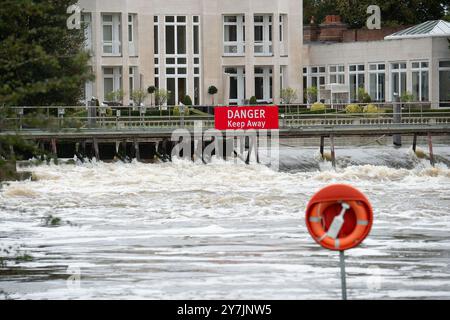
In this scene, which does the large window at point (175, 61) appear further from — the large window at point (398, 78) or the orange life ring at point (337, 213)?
the orange life ring at point (337, 213)

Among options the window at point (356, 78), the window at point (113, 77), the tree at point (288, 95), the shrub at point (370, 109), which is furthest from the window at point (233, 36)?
the shrub at point (370, 109)

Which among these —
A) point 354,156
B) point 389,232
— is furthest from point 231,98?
point 389,232

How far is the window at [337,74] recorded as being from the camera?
234ft

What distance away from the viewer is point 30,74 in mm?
16656

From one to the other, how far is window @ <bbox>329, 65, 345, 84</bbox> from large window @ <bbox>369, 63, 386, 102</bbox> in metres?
2.13

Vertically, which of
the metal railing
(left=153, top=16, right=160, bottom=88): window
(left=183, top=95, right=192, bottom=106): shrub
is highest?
(left=153, top=16, right=160, bottom=88): window

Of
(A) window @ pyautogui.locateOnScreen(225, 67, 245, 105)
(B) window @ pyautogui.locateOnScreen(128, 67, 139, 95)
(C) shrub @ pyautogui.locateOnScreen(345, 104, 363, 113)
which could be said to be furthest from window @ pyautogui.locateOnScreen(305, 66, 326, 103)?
(C) shrub @ pyautogui.locateOnScreen(345, 104, 363, 113)

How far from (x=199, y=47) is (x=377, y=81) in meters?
9.31

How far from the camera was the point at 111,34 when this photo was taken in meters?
65.4

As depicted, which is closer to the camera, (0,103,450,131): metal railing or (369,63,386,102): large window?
(0,103,450,131): metal railing

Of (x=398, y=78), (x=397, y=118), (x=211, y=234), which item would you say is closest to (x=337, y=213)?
(x=211, y=234)

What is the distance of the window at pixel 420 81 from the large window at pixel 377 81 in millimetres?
2120

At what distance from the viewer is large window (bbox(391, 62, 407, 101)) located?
221 ft

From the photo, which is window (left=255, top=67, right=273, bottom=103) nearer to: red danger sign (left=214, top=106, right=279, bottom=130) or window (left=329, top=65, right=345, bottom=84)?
window (left=329, top=65, right=345, bottom=84)
